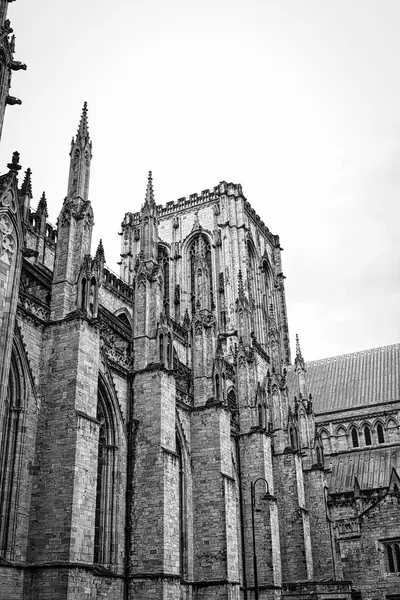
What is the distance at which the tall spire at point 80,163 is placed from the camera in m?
26.1

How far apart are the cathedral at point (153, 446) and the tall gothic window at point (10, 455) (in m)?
0.04

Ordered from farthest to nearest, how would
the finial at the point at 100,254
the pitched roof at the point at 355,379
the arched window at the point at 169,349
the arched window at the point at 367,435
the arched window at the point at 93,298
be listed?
the pitched roof at the point at 355,379, the arched window at the point at 367,435, the arched window at the point at 169,349, the finial at the point at 100,254, the arched window at the point at 93,298

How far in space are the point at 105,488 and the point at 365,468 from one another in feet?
106

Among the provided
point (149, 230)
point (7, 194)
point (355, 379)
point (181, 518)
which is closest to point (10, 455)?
point (7, 194)

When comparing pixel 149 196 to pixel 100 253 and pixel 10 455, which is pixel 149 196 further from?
pixel 10 455

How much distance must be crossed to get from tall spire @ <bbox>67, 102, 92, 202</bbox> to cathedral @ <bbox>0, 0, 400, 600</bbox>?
0.07m

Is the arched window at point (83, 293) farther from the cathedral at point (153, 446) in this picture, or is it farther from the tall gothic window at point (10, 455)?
the tall gothic window at point (10, 455)

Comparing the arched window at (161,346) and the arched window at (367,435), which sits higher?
the arched window at (367,435)

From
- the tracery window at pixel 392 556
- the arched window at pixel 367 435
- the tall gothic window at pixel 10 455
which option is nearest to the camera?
the tall gothic window at pixel 10 455

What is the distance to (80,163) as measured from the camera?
26672mm

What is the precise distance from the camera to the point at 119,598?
24.1 meters

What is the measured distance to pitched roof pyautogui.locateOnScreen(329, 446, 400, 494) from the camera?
50688mm

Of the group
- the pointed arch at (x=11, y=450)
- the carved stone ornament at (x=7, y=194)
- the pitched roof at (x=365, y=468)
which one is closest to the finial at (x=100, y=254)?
the pointed arch at (x=11, y=450)

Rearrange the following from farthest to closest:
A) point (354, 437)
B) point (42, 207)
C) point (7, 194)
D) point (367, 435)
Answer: point (354, 437) < point (367, 435) < point (42, 207) < point (7, 194)
